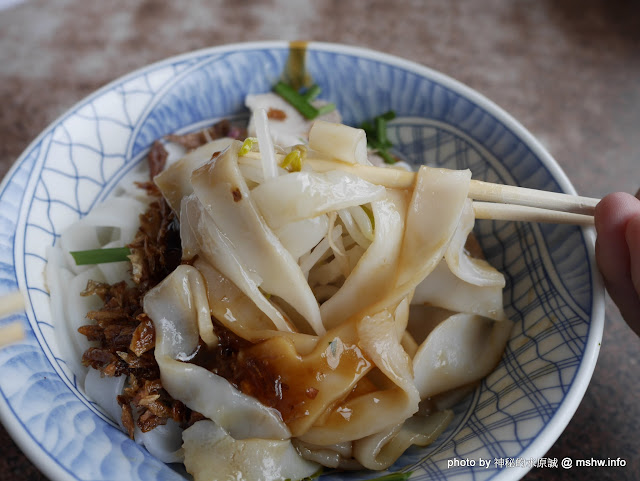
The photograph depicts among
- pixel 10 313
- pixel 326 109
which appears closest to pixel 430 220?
pixel 326 109

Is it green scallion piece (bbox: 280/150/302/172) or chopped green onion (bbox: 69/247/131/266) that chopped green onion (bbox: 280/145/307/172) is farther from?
chopped green onion (bbox: 69/247/131/266)

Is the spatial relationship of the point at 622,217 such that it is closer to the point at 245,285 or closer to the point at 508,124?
the point at 508,124

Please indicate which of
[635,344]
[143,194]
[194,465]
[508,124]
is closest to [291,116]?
[143,194]

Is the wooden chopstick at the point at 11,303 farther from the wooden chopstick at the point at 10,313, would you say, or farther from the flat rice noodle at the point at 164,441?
the flat rice noodle at the point at 164,441

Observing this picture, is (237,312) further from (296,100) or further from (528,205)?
(296,100)

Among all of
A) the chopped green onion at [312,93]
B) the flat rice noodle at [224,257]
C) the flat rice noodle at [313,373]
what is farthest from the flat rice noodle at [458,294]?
the chopped green onion at [312,93]

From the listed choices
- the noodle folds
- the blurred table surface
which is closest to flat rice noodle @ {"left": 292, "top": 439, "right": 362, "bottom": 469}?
the noodle folds
